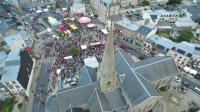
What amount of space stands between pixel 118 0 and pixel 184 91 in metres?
52.2

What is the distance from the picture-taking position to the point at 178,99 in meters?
50.3

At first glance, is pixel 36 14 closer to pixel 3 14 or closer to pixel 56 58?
pixel 3 14

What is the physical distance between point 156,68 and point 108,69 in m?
19.3

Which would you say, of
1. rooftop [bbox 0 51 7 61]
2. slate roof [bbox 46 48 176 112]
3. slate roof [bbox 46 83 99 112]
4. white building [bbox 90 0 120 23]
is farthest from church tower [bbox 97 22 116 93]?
white building [bbox 90 0 120 23]

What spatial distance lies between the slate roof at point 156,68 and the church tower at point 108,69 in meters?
10.2

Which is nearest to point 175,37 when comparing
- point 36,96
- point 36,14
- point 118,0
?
point 118,0

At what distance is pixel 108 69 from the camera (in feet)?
103

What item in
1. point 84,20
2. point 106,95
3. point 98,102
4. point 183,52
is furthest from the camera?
point 84,20

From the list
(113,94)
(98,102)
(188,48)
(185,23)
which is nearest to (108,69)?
(113,94)

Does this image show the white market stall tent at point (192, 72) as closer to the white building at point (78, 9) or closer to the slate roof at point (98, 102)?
the slate roof at point (98, 102)

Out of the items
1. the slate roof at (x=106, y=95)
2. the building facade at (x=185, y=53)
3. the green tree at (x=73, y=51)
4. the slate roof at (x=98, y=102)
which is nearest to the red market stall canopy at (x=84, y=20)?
the green tree at (x=73, y=51)

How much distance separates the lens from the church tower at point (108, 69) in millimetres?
28125

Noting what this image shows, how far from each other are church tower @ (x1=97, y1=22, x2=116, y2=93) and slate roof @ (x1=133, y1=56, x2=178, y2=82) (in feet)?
33.4

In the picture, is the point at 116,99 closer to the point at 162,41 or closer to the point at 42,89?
the point at 42,89
